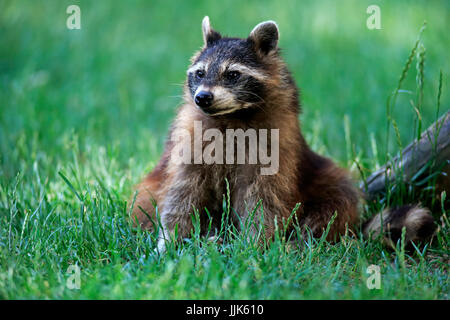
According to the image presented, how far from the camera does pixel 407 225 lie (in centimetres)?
465

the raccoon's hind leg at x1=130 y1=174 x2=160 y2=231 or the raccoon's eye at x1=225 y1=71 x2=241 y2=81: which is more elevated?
the raccoon's eye at x1=225 y1=71 x2=241 y2=81

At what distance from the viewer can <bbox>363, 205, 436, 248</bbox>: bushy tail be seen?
15.2 feet

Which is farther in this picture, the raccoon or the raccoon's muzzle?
the raccoon

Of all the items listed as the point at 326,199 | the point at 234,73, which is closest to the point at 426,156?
the point at 326,199

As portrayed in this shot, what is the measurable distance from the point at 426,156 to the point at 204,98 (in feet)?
7.67

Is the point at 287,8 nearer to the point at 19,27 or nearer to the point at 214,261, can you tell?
the point at 19,27

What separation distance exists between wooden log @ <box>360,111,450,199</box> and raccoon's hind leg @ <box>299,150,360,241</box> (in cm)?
47

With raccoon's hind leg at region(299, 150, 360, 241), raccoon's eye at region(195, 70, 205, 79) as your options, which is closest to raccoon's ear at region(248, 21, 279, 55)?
raccoon's eye at region(195, 70, 205, 79)

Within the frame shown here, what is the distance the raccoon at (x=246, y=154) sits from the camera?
15.0 ft

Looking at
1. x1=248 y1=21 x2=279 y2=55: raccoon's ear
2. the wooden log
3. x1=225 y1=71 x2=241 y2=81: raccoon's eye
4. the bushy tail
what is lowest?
the bushy tail

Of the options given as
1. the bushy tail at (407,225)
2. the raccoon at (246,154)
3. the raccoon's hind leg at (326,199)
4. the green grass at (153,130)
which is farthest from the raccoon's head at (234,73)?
the bushy tail at (407,225)

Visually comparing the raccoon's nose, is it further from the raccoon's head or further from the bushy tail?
the bushy tail

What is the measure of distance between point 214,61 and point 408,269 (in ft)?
7.48
